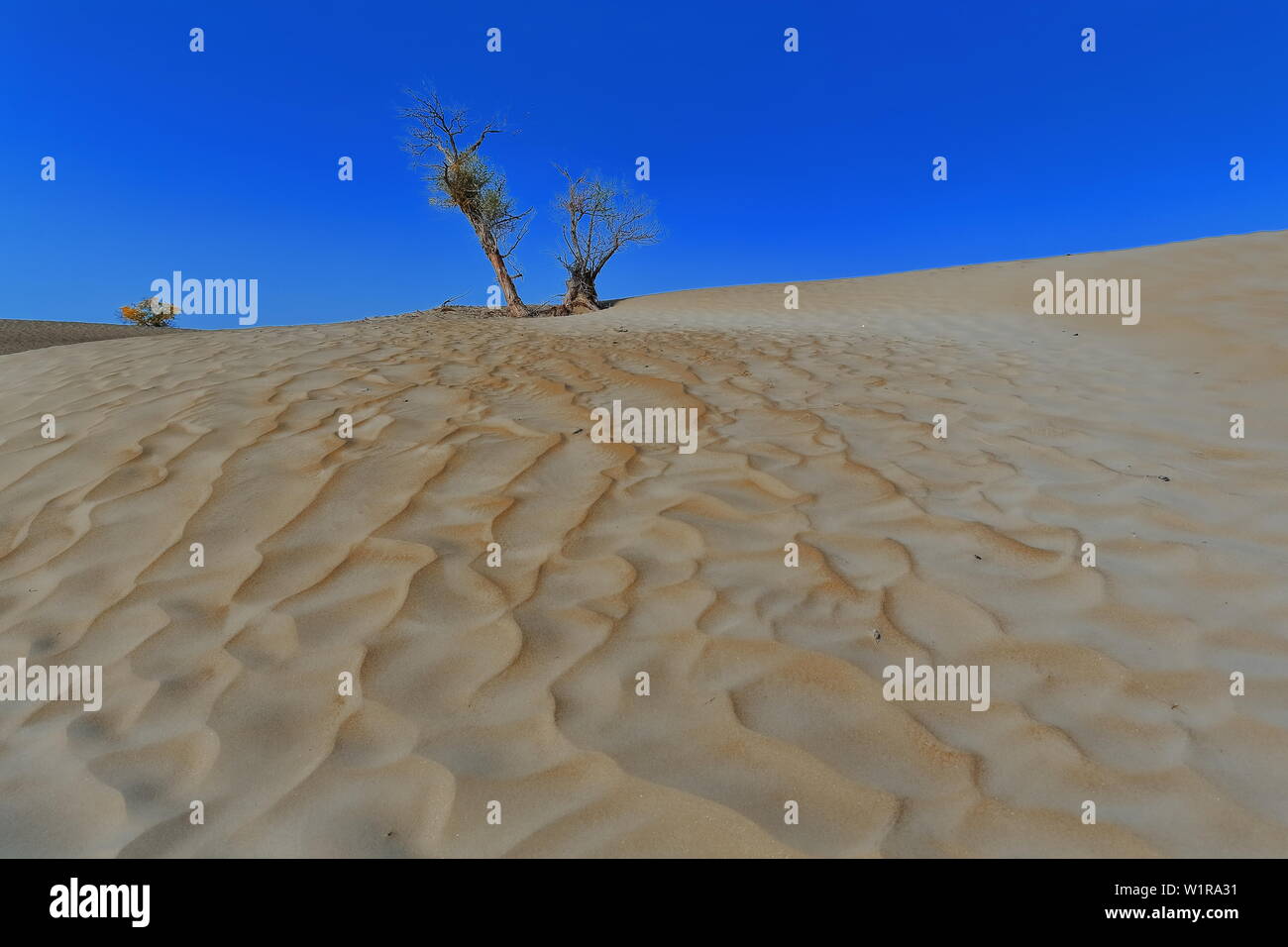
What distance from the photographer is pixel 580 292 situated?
1681 cm

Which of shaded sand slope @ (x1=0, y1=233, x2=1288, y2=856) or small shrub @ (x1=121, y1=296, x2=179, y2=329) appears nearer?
shaded sand slope @ (x1=0, y1=233, x2=1288, y2=856)

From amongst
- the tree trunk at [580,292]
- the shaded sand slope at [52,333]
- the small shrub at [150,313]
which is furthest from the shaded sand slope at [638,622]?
the small shrub at [150,313]

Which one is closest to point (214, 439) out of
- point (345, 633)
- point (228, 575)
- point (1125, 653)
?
point (228, 575)

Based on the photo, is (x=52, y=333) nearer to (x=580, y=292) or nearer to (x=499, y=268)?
(x=499, y=268)

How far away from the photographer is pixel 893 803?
1.51m

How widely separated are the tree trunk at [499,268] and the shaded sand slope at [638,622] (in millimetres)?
12116

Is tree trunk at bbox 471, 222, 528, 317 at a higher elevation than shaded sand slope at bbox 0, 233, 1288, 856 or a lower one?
higher

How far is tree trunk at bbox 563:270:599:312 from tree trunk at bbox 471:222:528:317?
112 cm

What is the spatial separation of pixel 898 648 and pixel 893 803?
1.77 ft

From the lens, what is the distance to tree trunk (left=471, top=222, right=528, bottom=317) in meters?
16.0

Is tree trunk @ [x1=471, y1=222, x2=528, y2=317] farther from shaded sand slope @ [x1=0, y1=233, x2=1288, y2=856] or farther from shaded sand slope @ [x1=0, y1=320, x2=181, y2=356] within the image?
shaded sand slope @ [x1=0, y1=233, x2=1288, y2=856]

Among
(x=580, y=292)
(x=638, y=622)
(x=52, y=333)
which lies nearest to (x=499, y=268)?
(x=580, y=292)

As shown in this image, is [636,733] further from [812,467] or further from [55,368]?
[55,368]

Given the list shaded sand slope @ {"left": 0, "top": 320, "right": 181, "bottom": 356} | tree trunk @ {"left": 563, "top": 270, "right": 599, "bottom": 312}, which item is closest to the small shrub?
shaded sand slope @ {"left": 0, "top": 320, "right": 181, "bottom": 356}
